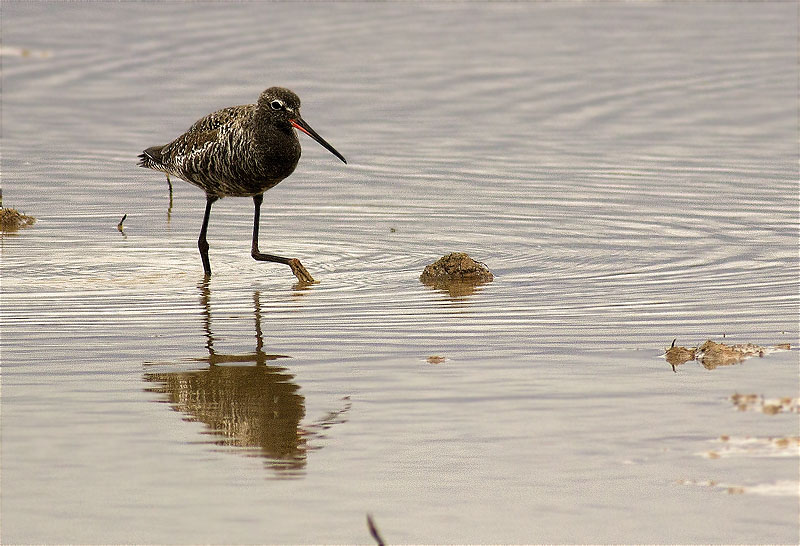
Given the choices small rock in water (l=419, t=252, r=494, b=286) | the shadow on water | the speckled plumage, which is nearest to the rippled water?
the shadow on water

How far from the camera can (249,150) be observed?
1148cm

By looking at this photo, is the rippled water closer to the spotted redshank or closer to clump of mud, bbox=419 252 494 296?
clump of mud, bbox=419 252 494 296

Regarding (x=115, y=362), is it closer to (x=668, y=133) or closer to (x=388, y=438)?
(x=388, y=438)

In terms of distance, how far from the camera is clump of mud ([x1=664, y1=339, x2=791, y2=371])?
8.14 metres

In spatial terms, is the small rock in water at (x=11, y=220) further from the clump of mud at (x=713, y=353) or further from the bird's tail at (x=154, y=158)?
the clump of mud at (x=713, y=353)

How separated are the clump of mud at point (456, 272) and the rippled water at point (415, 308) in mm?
125

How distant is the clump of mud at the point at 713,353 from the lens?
8.14 meters

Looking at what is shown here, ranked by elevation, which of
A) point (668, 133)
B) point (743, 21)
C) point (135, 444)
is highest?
point (743, 21)

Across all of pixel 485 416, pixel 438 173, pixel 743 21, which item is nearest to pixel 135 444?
pixel 485 416

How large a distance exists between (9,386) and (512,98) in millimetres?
13428

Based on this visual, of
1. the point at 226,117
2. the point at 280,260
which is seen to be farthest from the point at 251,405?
the point at 226,117

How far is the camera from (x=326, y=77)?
72.8ft

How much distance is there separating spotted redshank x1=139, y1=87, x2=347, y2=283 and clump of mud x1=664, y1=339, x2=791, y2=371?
3532 millimetres

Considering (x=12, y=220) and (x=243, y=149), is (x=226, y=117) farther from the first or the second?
(x=12, y=220)
